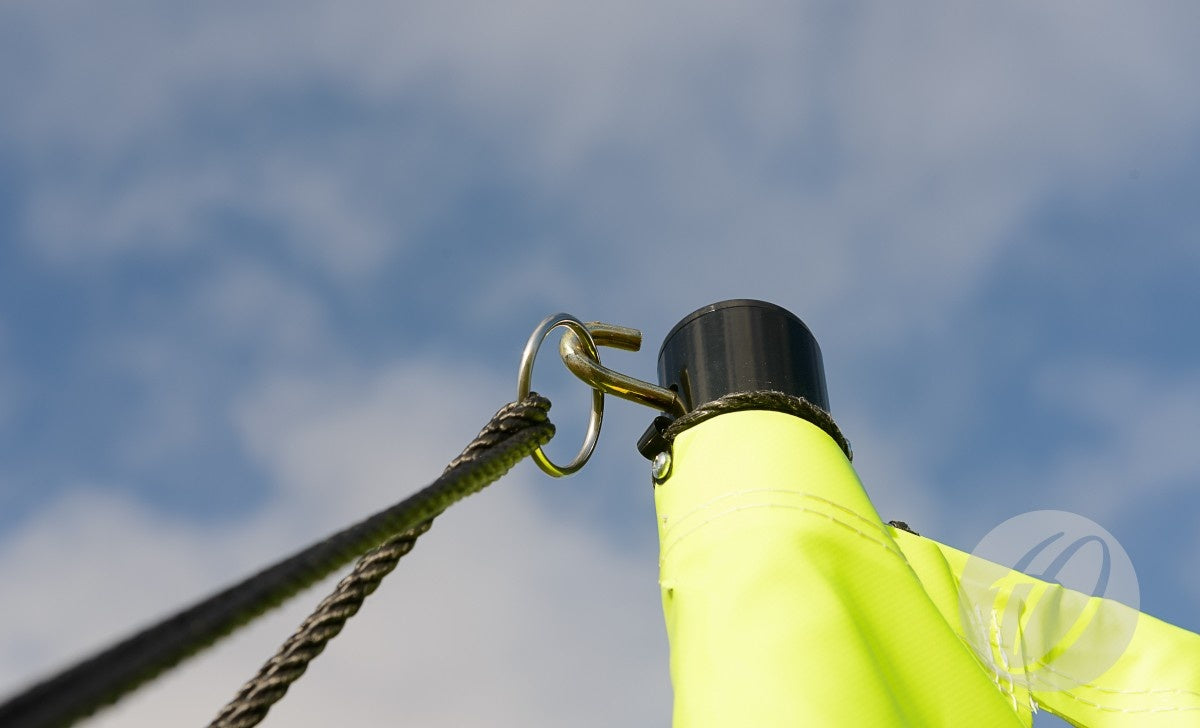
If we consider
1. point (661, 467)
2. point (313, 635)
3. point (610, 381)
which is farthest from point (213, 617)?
point (610, 381)

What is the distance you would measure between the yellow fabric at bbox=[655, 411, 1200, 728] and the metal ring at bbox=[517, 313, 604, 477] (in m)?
0.13

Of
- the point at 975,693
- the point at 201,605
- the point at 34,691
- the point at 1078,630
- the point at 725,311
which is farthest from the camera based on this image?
the point at 725,311

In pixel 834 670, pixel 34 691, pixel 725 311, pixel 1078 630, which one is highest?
pixel 725 311

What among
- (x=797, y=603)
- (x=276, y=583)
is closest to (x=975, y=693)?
(x=797, y=603)

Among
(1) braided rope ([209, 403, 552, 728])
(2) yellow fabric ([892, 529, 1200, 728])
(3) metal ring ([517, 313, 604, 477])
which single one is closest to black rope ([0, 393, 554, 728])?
(1) braided rope ([209, 403, 552, 728])

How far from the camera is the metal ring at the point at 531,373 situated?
1.18 m

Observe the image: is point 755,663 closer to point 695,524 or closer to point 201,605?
point 695,524

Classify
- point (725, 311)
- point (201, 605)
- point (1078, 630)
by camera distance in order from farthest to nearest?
point (725, 311), point (1078, 630), point (201, 605)

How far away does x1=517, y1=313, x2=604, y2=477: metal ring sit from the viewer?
118 cm

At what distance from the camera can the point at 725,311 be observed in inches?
52.3

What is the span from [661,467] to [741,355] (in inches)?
7.9

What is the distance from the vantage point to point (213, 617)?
1.64 feet

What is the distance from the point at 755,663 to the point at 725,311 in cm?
57

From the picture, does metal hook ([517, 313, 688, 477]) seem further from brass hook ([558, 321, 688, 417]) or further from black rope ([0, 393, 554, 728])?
black rope ([0, 393, 554, 728])
